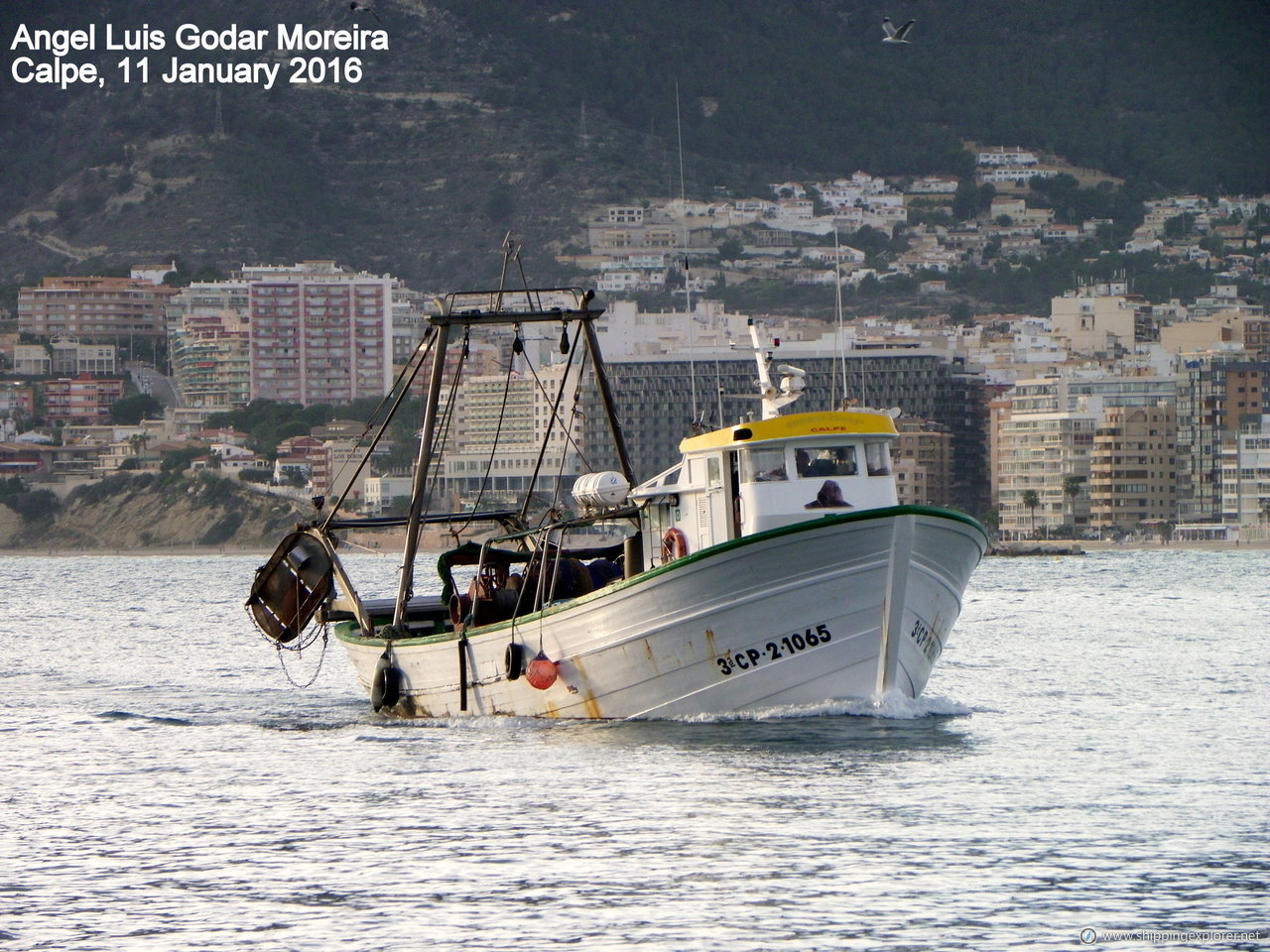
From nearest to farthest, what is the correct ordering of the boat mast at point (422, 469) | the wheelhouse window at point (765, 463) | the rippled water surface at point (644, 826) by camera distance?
the rippled water surface at point (644, 826)
the wheelhouse window at point (765, 463)
the boat mast at point (422, 469)

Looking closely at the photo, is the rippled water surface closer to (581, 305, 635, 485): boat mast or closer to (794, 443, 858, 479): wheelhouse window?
(794, 443, 858, 479): wheelhouse window

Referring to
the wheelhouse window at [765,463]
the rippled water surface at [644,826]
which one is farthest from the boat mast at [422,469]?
the wheelhouse window at [765,463]

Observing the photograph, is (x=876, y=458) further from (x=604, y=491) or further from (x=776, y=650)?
(x=604, y=491)

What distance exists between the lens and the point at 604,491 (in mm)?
31812

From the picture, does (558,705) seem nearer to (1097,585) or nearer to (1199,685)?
(1199,685)

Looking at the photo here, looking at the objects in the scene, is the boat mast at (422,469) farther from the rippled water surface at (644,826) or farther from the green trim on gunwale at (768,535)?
A: the green trim on gunwale at (768,535)

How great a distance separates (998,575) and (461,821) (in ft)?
372

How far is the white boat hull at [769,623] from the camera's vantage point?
28656mm

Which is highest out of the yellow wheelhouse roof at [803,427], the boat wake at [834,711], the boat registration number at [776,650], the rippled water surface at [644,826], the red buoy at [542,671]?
the yellow wheelhouse roof at [803,427]

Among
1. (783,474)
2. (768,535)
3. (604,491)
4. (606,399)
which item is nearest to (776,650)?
(768,535)

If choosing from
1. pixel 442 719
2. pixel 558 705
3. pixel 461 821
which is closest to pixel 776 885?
pixel 461 821

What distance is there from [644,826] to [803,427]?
6842 millimetres

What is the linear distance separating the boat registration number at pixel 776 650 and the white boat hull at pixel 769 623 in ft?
0.04

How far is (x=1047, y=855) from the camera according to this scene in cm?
2330
